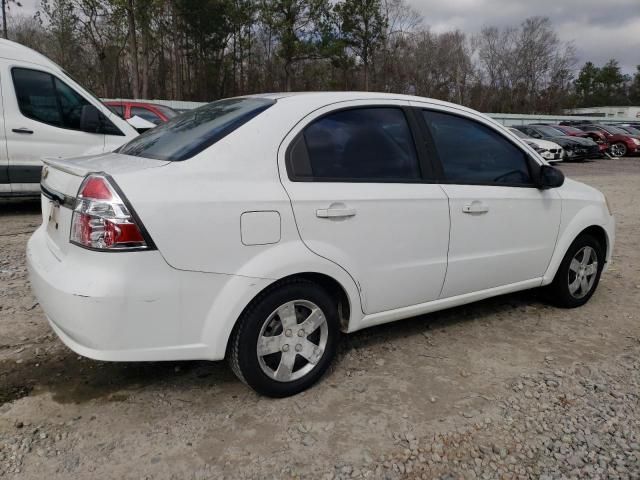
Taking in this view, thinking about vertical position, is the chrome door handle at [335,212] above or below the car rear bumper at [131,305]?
above

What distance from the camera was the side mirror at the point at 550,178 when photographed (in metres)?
3.77

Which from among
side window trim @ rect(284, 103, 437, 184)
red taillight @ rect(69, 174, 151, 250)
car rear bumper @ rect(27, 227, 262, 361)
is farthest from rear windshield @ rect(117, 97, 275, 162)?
car rear bumper @ rect(27, 227, 262, 361)

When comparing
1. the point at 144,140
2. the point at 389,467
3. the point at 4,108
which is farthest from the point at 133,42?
the point at 389,467

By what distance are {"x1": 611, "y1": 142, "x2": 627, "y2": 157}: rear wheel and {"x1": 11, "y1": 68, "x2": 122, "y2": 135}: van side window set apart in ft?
80.3

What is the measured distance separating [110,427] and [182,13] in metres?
38.1

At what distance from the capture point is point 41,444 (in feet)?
7.86

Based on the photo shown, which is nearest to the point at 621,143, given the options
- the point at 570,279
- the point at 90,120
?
the point at 570,279

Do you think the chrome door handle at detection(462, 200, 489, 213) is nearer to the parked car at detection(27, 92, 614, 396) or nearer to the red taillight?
the parked car at detection(27, 92, 614, 396)

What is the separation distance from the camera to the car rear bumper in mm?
2291

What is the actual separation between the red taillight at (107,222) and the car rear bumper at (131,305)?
0.04 meters

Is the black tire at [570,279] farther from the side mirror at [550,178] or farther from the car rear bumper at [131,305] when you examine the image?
the car rear bumper at [131,305]

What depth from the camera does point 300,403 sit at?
2.79m

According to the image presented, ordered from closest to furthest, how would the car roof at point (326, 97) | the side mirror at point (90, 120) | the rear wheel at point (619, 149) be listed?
the car roof at point (326, 97), the side mirror at point (90, 120), the rear wheel at point (619, 149)

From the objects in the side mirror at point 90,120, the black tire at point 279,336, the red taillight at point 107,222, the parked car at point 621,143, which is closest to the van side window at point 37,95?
the side mirror at point 90,120
